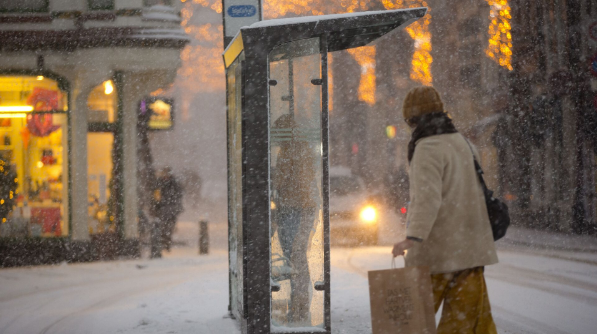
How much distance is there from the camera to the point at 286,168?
Answer: 5977 millimetres

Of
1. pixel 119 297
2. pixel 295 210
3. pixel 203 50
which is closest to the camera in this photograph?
pixel 295 210

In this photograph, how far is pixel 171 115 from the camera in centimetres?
1636

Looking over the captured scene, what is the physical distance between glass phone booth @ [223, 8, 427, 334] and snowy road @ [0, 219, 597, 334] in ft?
2.75

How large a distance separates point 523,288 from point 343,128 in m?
38.8

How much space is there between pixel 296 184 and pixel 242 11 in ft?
6.60

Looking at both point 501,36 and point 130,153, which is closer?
point 130,153

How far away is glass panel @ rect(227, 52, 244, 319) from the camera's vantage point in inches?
242

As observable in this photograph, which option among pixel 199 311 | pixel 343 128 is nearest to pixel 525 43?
pixel 199 311

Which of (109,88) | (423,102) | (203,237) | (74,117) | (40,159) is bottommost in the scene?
(203,237)

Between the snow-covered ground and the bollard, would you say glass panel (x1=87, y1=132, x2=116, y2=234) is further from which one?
the bollard

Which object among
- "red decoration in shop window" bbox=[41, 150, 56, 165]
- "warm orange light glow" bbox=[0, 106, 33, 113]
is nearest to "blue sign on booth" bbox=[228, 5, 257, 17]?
"red decoration in shop window" bbox=[41, 150, 56, 165]

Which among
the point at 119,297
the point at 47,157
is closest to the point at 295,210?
the point at 119,297

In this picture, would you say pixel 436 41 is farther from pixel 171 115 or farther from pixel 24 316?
pixel 24 316

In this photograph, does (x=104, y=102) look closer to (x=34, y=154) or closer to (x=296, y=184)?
(x=34, y=154)
